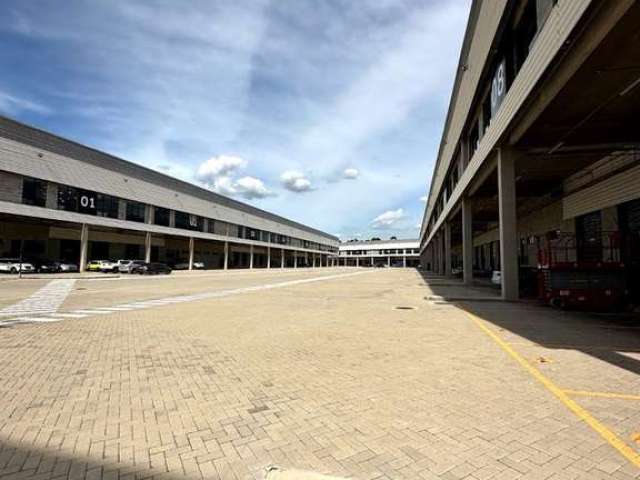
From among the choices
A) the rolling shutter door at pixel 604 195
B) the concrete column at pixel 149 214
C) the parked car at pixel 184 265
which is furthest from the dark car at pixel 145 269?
the rolling shutter door at pixel 604 195

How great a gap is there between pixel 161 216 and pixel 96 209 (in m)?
11.2

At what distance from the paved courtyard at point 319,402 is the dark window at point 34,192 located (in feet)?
113

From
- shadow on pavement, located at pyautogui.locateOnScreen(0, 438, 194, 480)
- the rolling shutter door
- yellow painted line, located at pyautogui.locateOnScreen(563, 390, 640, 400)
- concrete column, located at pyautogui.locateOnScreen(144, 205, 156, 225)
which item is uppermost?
concrete column, located at pyautogui.locateOnScreen(144, 205, 156, 225)

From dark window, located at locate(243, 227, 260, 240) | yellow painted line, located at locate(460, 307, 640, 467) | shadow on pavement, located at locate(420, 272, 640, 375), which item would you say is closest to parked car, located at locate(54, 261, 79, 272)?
dark window, located at locate(243, 227, 260, 240)

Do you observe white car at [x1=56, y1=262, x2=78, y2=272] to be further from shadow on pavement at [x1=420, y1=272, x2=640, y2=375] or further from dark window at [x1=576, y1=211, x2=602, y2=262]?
dark window at [x1=576, y1=211, x2=602, y2=262]

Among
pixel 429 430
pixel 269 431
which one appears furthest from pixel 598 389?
pixel 269 431

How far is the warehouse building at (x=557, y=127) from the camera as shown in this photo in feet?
32.2

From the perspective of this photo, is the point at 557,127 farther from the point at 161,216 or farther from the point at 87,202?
the point at 161,216

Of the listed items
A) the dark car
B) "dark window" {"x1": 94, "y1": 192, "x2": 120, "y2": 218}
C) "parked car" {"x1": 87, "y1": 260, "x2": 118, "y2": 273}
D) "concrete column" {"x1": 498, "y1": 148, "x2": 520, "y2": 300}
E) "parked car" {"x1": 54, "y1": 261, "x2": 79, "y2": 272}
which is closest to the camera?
"concrete column" {"x1": 498, "y1": 148, "x2": 520, "y2": 300}

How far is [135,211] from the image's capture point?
50250 millimetres

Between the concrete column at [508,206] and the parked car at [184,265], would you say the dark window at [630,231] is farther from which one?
the parked car at [184,265]

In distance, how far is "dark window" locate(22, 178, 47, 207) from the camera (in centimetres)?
3700

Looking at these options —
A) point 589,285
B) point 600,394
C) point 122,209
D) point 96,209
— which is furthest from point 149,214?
point 600,394

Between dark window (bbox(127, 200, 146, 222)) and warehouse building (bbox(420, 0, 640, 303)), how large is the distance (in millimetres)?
40442
